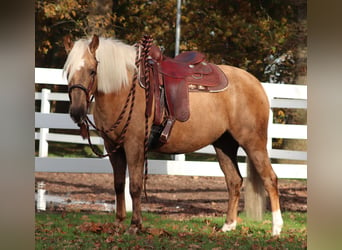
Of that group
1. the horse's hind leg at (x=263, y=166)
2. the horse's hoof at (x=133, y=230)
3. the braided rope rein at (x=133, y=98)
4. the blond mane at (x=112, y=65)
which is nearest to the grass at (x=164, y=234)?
the horse's hoof at (x=133, y=230)

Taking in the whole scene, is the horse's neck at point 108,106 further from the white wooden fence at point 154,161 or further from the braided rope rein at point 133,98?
the white wooden fence at point 154,161

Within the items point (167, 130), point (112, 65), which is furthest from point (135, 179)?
point (112, 65)

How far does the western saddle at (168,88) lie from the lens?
401 centimetres

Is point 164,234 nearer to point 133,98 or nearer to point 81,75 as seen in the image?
point 133,98

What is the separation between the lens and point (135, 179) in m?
3.81

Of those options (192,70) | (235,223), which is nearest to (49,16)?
(192,70)

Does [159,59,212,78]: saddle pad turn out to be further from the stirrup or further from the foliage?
the foliage

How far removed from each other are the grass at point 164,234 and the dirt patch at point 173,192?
710 mm

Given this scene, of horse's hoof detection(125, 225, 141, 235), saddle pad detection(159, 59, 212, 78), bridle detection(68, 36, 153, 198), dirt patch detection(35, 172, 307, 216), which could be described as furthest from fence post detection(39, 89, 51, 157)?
horse's hoof detection(125, 225, 141, 235)

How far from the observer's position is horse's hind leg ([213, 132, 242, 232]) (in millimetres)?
4352

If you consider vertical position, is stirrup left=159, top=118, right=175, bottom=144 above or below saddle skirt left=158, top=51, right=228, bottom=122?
below

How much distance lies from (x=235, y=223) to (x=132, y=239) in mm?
1050

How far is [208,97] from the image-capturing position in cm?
427
